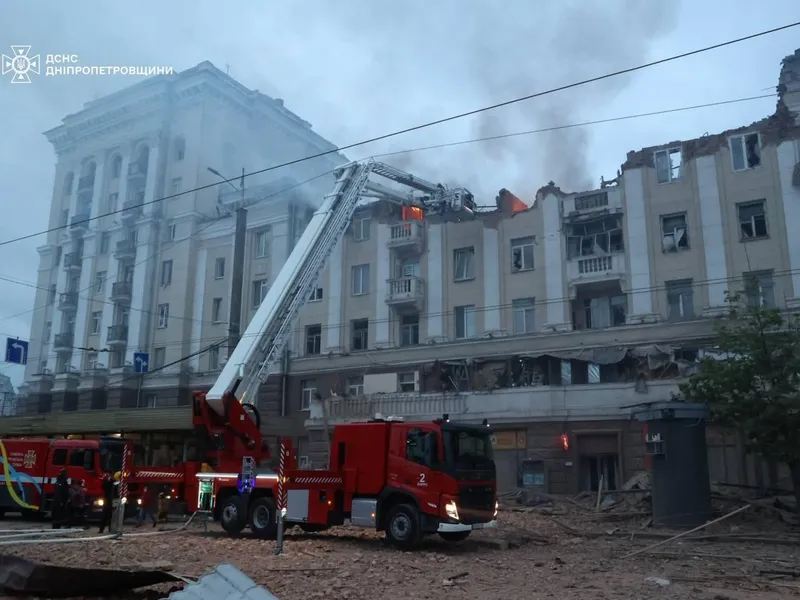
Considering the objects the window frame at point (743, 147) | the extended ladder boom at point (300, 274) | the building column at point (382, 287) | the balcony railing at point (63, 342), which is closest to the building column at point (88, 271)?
the balcony railing at point (63, 342)

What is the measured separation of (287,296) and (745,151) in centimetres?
1980

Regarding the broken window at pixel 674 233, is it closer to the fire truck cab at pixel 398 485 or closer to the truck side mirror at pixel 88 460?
the fire truck cab at pixel 398 485

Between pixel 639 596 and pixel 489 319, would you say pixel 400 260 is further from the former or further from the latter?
A: pixel 639 596

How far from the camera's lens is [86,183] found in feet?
178

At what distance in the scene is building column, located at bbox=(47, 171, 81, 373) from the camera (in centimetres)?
5230

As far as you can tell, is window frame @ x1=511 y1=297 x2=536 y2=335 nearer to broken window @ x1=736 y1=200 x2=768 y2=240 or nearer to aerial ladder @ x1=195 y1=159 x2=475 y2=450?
aerial ladder @ x1=195 y1=159 x2=475 y2=450

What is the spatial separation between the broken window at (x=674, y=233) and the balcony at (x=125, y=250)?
34.5 meters

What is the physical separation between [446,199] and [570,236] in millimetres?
6744

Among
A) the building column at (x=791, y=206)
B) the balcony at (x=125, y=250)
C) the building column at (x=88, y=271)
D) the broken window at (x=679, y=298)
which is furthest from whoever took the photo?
the building column at (x=88, y=271)

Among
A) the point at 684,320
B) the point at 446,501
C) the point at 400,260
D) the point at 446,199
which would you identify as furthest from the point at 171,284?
the point at 446,501

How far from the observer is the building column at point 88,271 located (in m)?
51.0

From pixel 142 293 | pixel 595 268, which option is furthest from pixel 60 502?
pixel 142 293

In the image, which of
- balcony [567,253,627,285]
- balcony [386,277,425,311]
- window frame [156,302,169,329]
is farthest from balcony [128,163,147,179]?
balcony [567,253,627,285]

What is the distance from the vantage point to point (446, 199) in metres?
37.1
